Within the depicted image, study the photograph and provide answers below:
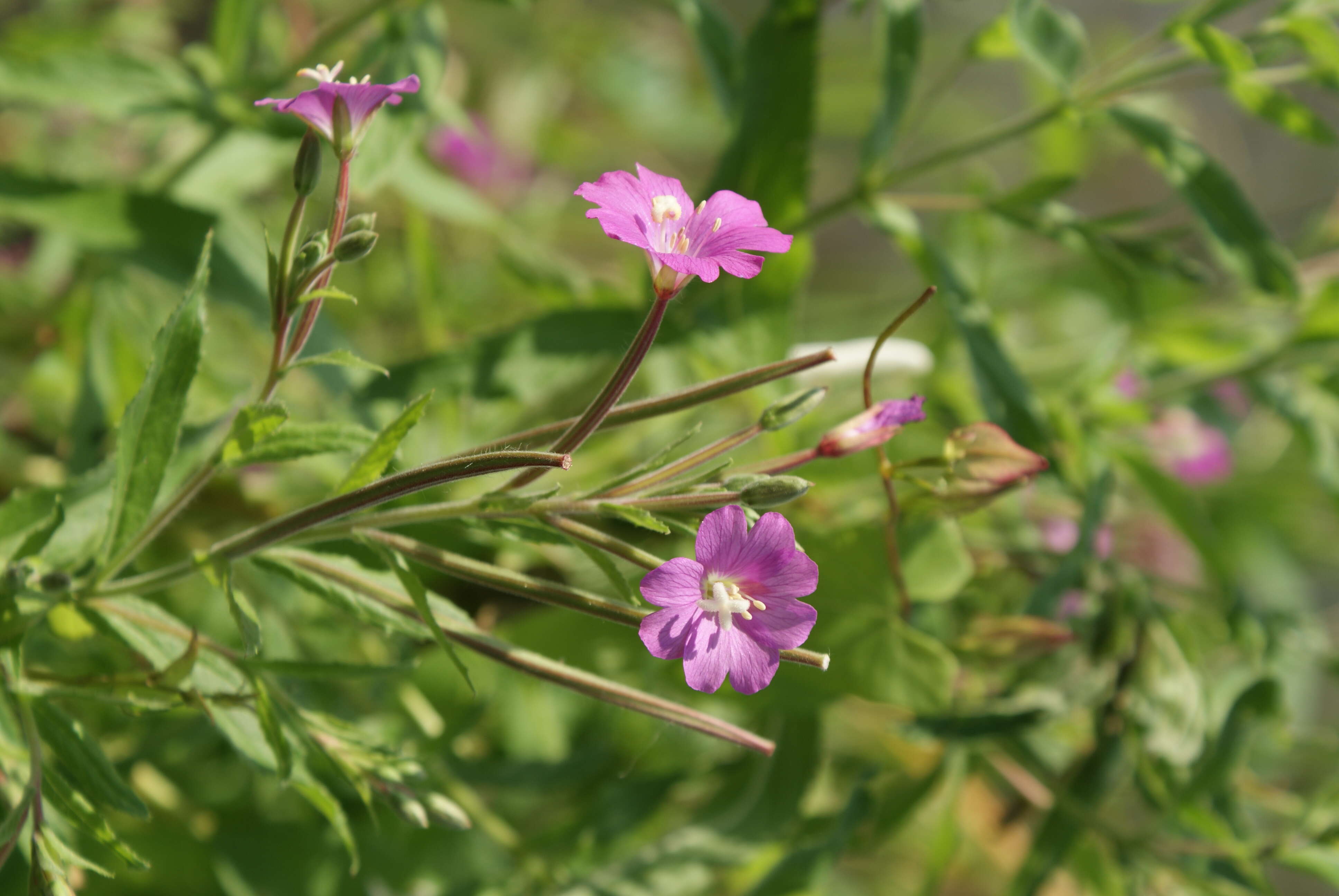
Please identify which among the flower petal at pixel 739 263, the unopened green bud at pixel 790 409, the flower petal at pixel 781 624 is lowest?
the flower petal at pixel 781 624

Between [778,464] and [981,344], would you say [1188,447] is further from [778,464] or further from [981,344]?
[778,464]

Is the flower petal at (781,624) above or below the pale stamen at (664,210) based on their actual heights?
below

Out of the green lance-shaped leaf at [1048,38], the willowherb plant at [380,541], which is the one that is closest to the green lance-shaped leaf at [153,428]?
the willowherb plant at [380,541]

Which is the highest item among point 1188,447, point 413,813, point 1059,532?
point 413,813

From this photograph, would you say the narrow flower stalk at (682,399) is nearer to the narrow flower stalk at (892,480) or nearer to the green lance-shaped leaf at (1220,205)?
Answer: the narrow flower stalk at (892,480)

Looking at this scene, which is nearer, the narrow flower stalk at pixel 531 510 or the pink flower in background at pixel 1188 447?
the narrow flower stalk at pixel 531 510

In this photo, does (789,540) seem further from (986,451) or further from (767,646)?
(986,451)

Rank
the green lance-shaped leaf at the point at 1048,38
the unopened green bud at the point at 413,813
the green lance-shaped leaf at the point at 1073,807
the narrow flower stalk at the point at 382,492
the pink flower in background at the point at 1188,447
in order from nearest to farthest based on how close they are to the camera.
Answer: the narrow flower stalk at the point at 382,492 → the unopened green bud at the point at 413,813 → the green lance-shaped leaf at the point at 1048,38 → the green lance-shaped leaf at the point at 1073,807 → the pink flower in background at the point at 1188,447

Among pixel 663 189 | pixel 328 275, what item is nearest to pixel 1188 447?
pixel 663 189
